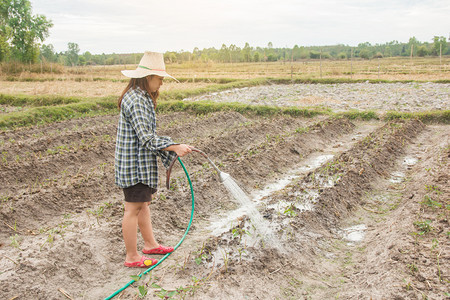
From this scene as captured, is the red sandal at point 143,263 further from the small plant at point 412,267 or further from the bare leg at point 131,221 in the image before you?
the small plant at point 412,267

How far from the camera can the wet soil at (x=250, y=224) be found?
3.15 m

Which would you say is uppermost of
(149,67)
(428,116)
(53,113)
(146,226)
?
(149,67)

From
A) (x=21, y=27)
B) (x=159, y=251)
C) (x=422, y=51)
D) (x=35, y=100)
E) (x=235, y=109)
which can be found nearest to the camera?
(x=159, y=251)

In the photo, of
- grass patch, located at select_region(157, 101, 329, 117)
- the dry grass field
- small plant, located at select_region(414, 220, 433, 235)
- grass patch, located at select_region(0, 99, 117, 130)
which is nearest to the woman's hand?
the dry grass field

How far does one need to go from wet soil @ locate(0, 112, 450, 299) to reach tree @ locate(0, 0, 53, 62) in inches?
1283

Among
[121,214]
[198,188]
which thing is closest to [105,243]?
[121,214]

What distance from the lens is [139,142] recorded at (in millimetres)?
3232

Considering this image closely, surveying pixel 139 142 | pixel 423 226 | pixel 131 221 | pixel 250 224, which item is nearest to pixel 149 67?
pixel 139 142

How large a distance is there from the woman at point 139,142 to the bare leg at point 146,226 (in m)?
0.15

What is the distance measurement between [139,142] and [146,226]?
886 mm

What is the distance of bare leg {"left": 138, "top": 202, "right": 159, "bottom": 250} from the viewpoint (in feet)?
11.4

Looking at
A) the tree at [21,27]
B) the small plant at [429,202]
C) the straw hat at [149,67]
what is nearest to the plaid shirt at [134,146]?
the straw hat at [149,67]

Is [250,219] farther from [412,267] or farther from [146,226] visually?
[412,267]

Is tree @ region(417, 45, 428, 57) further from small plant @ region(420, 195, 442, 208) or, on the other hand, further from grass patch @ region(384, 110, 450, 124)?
small plant @ region(420, 195, 442, 208)
